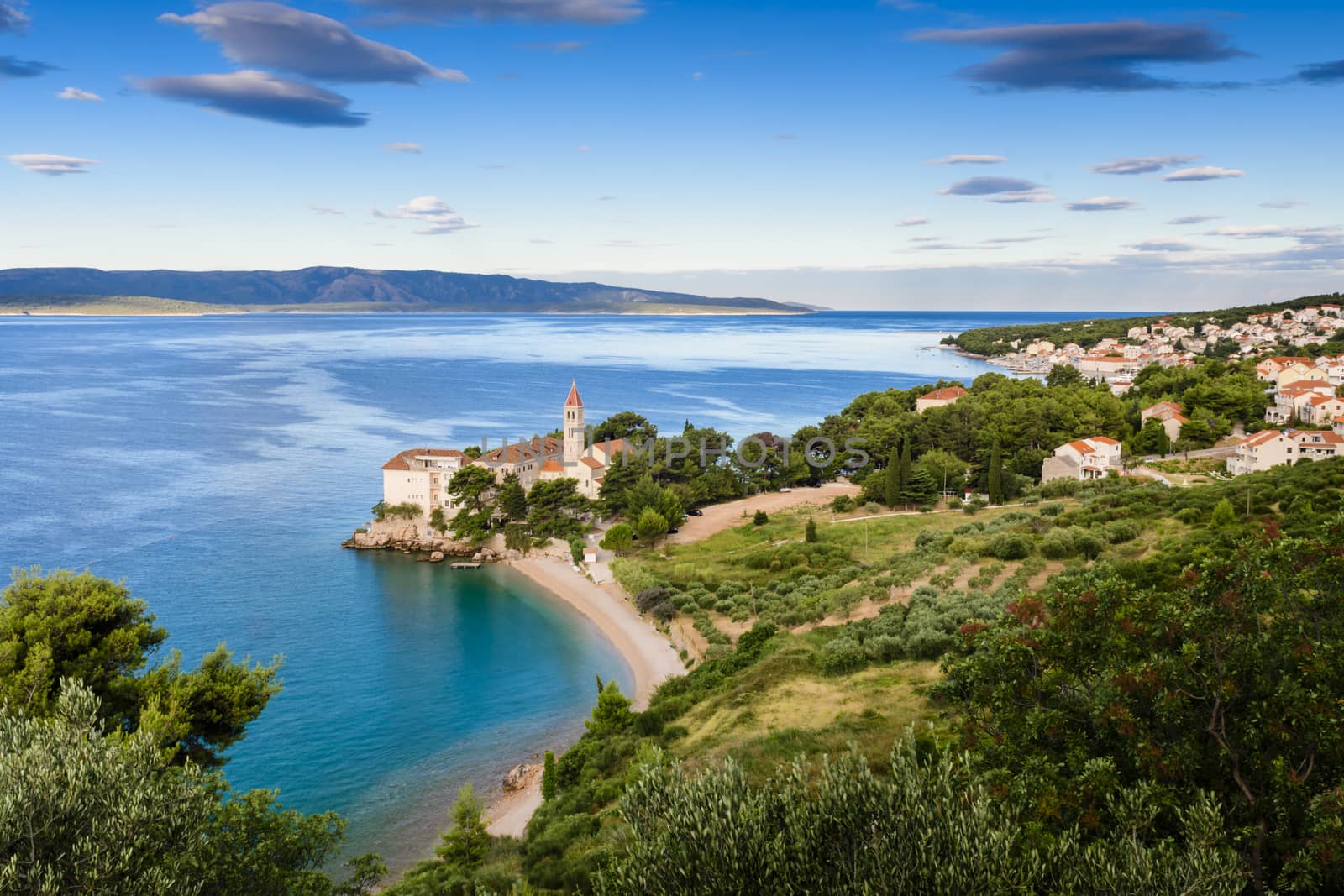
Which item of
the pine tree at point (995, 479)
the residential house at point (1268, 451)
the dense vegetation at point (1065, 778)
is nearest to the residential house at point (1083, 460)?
the pine tree at point (995, 479)

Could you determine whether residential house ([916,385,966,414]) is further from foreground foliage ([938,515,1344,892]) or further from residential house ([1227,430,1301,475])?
foreground foliage ([938,515,1344,892])

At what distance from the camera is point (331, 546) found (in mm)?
44750

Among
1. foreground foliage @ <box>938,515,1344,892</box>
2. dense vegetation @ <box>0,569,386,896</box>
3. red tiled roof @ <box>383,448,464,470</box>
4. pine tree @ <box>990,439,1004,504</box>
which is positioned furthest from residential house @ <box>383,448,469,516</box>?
foreground foliage @ <box>938,515,1344,892</box>

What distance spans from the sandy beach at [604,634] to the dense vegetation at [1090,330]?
112m

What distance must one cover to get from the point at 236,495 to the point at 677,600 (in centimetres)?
3463

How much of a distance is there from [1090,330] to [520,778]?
5768 inches

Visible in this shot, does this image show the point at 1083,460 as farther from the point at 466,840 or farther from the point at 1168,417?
the point at 466,840

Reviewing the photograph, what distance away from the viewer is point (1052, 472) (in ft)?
155

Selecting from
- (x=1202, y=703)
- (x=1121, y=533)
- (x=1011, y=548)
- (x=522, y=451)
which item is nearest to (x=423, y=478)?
(x=522, y=451)

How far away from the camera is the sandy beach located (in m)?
19.9

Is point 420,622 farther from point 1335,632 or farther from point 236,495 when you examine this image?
point 1335,632

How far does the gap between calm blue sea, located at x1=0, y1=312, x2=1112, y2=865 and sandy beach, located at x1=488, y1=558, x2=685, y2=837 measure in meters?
0.80

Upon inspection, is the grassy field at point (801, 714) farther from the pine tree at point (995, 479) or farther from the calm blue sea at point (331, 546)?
the pine tree at point (995, 479)

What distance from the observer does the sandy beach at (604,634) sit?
19938mm
